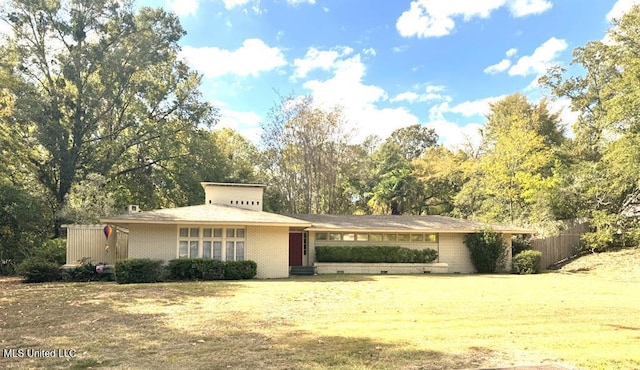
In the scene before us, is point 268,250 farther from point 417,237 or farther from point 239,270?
point 417,237

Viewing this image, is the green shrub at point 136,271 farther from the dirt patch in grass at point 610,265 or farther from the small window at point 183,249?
the dirt patch in grass at point 610,265

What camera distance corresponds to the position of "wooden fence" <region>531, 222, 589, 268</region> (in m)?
23.4

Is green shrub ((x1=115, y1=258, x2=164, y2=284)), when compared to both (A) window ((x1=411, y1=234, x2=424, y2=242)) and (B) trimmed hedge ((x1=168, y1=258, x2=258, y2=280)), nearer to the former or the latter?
(B) trimmed hedge ((x1=168, y1=258, x2=258, y2=280))

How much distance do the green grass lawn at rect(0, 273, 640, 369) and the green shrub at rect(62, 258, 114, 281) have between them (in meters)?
3.56

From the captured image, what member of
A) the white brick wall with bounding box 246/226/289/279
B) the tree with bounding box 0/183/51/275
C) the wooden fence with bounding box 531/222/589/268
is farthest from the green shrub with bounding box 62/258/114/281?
the wooden fence with bounding box 531/222/589/268

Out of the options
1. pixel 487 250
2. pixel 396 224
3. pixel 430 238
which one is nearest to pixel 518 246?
pixel 487 250

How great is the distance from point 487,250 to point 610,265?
18.6 ft

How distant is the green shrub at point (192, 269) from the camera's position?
16.4 meters

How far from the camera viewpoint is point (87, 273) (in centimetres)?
1628

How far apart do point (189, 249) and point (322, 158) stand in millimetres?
15441

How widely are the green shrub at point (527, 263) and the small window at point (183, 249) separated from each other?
15841 millimetres

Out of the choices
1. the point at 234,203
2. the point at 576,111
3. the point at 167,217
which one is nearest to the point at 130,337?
the point at 167,217

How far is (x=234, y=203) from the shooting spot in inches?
830

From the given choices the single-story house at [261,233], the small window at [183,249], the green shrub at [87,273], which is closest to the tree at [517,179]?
the single-story house at [261,233]
